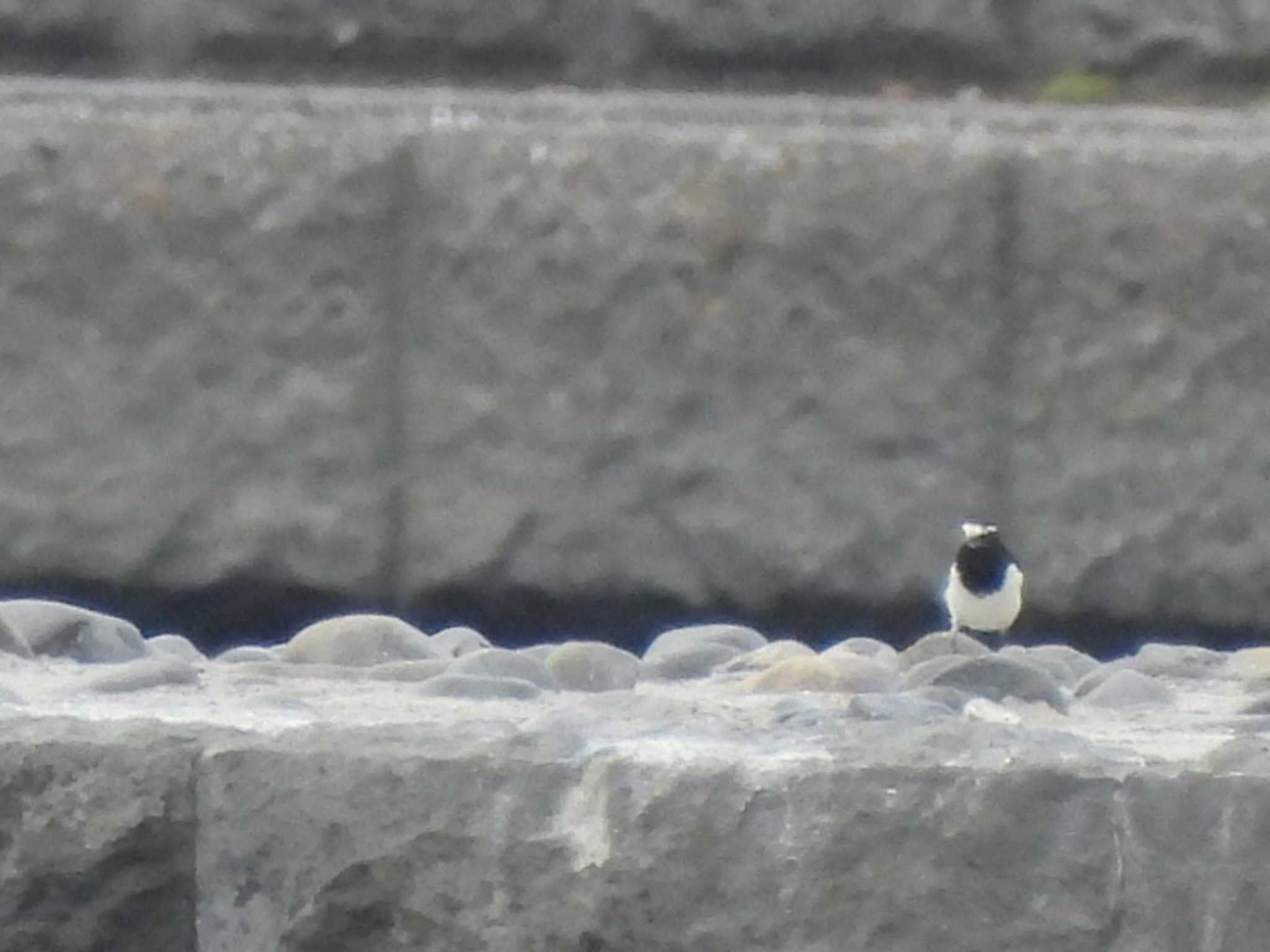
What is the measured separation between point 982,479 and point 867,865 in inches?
37.3

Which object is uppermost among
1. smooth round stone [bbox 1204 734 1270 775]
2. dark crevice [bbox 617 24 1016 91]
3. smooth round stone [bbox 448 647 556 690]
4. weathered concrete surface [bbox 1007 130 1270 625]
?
dark crevice [bbox 617 24 1016 91]

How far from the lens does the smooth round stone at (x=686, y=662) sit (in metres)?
1.64

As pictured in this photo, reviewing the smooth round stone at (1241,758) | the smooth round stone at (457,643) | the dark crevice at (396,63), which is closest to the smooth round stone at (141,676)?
the smooth round stone at (457,643)

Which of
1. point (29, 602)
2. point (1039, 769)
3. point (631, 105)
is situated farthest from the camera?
point (631, 105)

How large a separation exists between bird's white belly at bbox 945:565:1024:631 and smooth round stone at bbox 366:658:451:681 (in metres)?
0.53

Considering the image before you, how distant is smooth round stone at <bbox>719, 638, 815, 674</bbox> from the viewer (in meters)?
1.62

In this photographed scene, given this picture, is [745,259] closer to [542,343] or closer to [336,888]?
[542,343]

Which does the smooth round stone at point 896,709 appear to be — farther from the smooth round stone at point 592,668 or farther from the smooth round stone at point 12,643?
the smooth round stone at point 12,643

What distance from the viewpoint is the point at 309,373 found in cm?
197

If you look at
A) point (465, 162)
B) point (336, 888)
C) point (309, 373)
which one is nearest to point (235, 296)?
point (309, 373)

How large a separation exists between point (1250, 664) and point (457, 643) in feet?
1.94

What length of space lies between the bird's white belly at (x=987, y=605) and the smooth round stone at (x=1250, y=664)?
0.65 ft

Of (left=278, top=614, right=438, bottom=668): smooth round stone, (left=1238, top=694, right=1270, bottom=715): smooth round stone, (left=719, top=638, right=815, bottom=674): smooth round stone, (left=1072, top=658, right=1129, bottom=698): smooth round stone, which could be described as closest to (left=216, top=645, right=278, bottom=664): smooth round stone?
(left=278, top=614, right=438, bottom=668): smooth round stone

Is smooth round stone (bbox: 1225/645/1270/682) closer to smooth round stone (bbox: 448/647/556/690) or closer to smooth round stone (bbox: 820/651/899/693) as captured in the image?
smooth round stone (bbox: 820/651/899/693)
